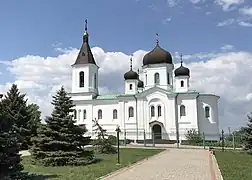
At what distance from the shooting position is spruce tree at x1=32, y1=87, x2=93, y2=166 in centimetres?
1516

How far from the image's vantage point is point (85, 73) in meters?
43.8

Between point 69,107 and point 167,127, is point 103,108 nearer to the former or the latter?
point 167,127

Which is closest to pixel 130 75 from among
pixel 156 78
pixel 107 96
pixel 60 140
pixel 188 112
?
pixel 156 78

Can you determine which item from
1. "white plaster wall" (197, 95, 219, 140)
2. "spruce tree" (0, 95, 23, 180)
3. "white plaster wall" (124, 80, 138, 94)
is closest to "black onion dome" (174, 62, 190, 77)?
"white plaster wall" (197, 95, 219, 140)

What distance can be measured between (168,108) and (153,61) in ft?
22.5

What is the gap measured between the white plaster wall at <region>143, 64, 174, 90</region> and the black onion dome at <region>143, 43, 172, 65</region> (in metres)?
0.56

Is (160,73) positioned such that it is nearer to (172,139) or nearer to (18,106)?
(172,139)

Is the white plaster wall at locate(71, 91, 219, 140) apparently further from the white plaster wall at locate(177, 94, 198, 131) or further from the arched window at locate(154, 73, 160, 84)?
the arched window at locate(154, 73, 160, 84)

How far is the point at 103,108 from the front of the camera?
141ft

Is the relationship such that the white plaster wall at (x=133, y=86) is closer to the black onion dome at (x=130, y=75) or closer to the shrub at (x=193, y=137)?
the black onion dome at (x=130, y=75)

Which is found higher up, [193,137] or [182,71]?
[182,71]

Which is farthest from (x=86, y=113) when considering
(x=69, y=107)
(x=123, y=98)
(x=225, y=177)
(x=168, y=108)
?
(x=225, y=177)

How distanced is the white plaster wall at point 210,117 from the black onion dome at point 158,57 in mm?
6774

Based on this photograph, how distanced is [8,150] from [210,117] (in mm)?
32733
